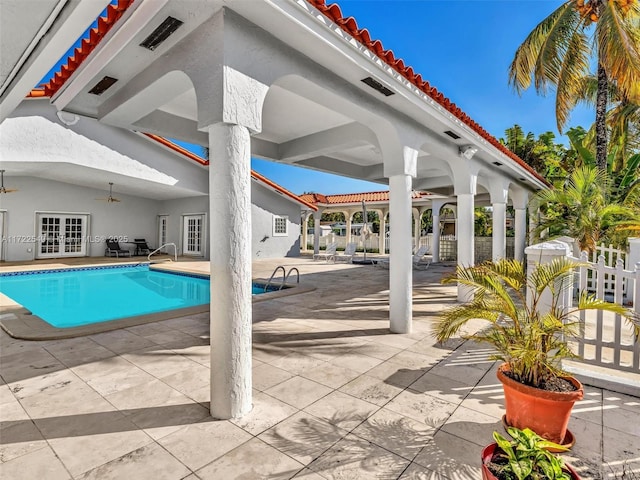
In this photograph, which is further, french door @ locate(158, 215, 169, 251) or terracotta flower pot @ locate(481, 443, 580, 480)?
french door @ locate(158, 215, 169, 251)

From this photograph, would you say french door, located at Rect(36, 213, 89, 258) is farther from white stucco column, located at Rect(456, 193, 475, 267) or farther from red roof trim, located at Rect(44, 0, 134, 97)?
white stucco column, located at Rect(456, 193, 475, 267)

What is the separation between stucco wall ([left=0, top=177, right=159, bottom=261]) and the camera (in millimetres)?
17281

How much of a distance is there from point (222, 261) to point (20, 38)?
10.3 ft

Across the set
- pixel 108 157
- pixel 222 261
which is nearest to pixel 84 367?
pixel 222 261

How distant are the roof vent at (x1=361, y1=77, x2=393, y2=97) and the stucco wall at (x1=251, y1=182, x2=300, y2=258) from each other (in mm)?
15833

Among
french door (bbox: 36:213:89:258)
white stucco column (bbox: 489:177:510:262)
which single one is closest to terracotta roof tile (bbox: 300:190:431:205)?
white stucco column (bbox: 489:177:510:262)

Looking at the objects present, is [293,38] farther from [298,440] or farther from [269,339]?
[269,339]

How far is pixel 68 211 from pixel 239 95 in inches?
810

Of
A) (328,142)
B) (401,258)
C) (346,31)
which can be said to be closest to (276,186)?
(328,142)

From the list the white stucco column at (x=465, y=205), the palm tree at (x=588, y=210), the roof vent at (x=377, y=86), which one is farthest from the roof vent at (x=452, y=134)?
the palm tree at (x=588, y=210)

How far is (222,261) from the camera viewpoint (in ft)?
11.1

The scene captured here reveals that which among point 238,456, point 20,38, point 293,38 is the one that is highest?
point 293,38

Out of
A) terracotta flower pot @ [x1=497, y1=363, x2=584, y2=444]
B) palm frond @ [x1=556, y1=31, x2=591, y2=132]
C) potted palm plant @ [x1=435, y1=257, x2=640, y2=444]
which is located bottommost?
terracotta flower pot @ [x1=497, y1=363, x2=584, y2=444]

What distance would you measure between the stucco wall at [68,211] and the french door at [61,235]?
32 cm
